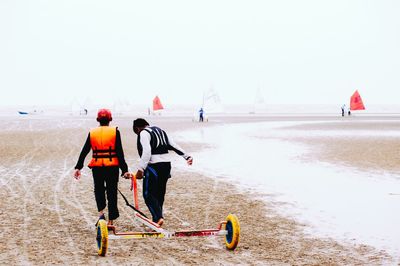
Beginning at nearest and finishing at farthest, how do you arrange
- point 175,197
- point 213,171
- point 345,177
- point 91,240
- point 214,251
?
point 214,251 < point 91,240 < point 175,197 < point 345,177 < point 213,171

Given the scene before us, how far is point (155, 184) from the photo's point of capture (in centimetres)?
770

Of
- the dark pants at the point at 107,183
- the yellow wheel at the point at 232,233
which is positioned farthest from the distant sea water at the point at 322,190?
the dark pants at the point at 107,183

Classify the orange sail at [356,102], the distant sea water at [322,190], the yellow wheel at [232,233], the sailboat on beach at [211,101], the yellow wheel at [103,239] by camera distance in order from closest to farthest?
the yellow wheel at [103,239]
the yellow wheel at [232,233]
the distant sea water at [322,190]
the orange sail at [356,102]
the sailboat on beach at [211,101]

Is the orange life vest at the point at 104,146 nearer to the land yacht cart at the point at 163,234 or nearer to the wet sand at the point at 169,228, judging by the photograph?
the land yacht cart at the point at 163,234

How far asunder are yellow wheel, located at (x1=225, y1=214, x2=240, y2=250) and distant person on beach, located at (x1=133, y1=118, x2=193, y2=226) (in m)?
1.09

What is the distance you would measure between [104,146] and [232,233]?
2353 millimetres

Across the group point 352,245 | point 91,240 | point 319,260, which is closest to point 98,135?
point 91,240

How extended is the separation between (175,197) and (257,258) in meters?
4.68

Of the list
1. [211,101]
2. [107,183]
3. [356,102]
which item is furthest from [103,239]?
[211,101]

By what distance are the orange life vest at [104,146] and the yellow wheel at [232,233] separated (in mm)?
1989

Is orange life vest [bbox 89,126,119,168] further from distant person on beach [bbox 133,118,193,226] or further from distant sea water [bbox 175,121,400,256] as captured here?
distant sea water [bbox 175,121,400,256]

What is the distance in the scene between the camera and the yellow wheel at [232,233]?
270 inches

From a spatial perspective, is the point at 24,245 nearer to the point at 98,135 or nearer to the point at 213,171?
the point at 98,135

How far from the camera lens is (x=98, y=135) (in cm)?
750
